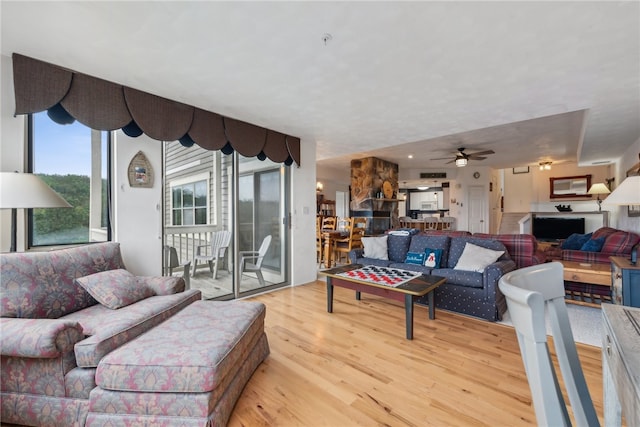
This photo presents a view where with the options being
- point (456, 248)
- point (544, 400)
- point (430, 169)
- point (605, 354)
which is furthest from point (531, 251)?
point (430, 169)

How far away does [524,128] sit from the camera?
459 cm

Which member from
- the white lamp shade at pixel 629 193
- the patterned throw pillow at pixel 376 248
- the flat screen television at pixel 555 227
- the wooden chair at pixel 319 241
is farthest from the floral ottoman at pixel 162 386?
the flat screen television at pixel 555 227

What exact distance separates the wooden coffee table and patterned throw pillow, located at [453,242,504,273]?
0.61 metres

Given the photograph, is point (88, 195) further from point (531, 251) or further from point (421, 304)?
point (531, 251)

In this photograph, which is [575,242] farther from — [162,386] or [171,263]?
[171,263]

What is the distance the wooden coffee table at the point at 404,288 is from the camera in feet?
8.60

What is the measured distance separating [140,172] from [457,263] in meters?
3.92

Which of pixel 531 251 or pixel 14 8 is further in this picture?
pixel 531 251

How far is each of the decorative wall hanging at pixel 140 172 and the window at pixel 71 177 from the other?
0.22 m

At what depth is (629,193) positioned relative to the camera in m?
2.45

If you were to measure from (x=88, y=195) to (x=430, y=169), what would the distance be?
8.76m

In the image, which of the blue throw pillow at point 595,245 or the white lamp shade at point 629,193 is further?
the blue throw pillow at point 595,245

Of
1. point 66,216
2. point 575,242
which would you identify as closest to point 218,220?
point 66,216

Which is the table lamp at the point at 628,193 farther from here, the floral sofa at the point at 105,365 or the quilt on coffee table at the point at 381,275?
the floral sofa at the point at 105,365
